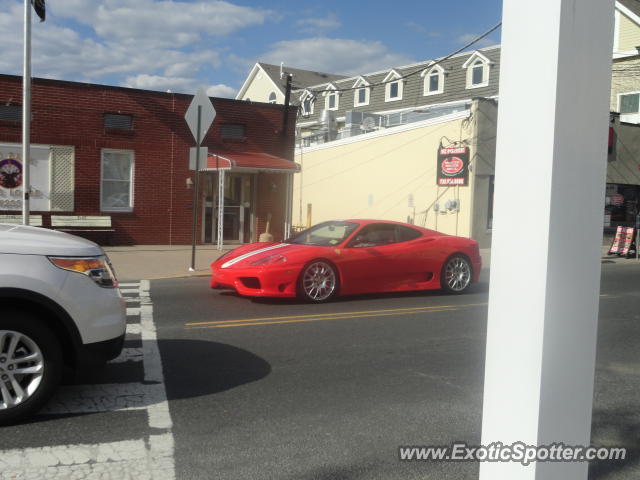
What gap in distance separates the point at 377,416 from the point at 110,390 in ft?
7.04

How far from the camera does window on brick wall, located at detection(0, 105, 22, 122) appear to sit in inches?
703

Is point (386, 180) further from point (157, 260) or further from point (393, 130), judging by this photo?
point (157, 260)

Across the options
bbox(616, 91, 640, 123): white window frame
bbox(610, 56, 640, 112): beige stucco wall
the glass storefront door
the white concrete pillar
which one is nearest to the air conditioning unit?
the glass storefront door

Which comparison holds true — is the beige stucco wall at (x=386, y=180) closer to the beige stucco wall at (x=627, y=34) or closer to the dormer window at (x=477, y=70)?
the dormer window at (x=477, y=70)

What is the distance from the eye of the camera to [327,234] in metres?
10.6

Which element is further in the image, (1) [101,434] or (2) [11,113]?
(2) [11,113]

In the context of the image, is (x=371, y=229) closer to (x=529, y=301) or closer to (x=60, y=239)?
(x=60, y=239)

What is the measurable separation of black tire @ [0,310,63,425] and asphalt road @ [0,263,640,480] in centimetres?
13

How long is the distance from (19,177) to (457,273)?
1285 centimetres

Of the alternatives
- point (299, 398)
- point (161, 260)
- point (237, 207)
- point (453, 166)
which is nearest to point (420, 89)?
point (453, 166)

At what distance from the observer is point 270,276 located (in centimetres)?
945

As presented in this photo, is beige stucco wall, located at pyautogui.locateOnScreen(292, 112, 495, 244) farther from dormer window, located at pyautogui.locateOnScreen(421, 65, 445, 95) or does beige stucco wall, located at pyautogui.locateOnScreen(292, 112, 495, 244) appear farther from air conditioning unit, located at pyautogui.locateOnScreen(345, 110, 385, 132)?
dormer window, located at pyautogui.locateOnScreen(421, 65, 445, 95)

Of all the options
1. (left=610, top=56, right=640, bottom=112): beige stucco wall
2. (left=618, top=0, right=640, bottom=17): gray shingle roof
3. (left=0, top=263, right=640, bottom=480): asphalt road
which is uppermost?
(left=618, top=0, right=640, bottom=17): gray shingle roof

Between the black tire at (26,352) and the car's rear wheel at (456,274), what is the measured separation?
24.9ft
